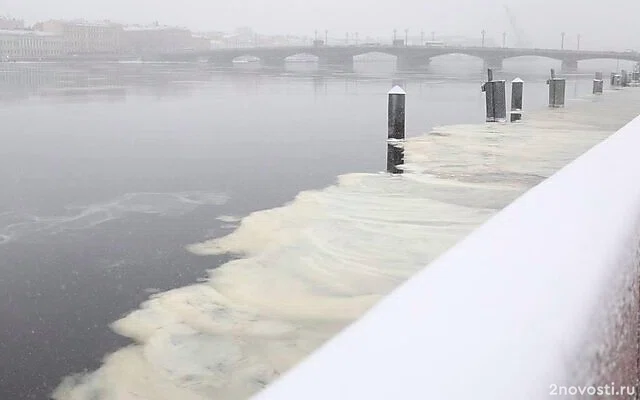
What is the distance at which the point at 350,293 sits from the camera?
3.31 m

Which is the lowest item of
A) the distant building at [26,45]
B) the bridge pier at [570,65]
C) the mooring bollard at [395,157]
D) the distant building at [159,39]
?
the mooring bollard at [395,157]

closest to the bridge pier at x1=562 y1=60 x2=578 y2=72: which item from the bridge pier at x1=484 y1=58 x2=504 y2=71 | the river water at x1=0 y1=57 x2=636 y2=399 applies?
the bridge pier at x1=484 y1=58 x2=504 y2=71

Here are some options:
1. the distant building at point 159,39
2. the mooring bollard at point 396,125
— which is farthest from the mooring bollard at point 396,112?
the distant building at point 159,39

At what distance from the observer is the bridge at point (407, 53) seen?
225 feet

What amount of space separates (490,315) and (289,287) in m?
2.53

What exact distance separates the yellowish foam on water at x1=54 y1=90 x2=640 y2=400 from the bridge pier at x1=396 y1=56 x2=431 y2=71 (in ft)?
215

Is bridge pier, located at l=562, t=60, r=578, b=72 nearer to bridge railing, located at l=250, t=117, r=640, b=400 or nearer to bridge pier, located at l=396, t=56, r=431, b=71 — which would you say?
bridge pier, located at l=396, t=56, r=431, b=71

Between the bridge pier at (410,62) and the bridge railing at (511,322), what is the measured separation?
70605 mm

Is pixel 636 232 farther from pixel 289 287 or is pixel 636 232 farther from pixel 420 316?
pixel 289 287

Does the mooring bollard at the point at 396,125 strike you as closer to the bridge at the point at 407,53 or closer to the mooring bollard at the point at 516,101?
the mooring bollard at the point at 516,101

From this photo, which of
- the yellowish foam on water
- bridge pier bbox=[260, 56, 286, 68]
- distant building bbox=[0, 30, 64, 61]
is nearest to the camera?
the yellowish foam on water

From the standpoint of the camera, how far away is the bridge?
6869 centimetres

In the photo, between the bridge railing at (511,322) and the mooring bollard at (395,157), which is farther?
the mooring bollard at (395,157)

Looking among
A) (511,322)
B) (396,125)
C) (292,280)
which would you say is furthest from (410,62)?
(511,322)
